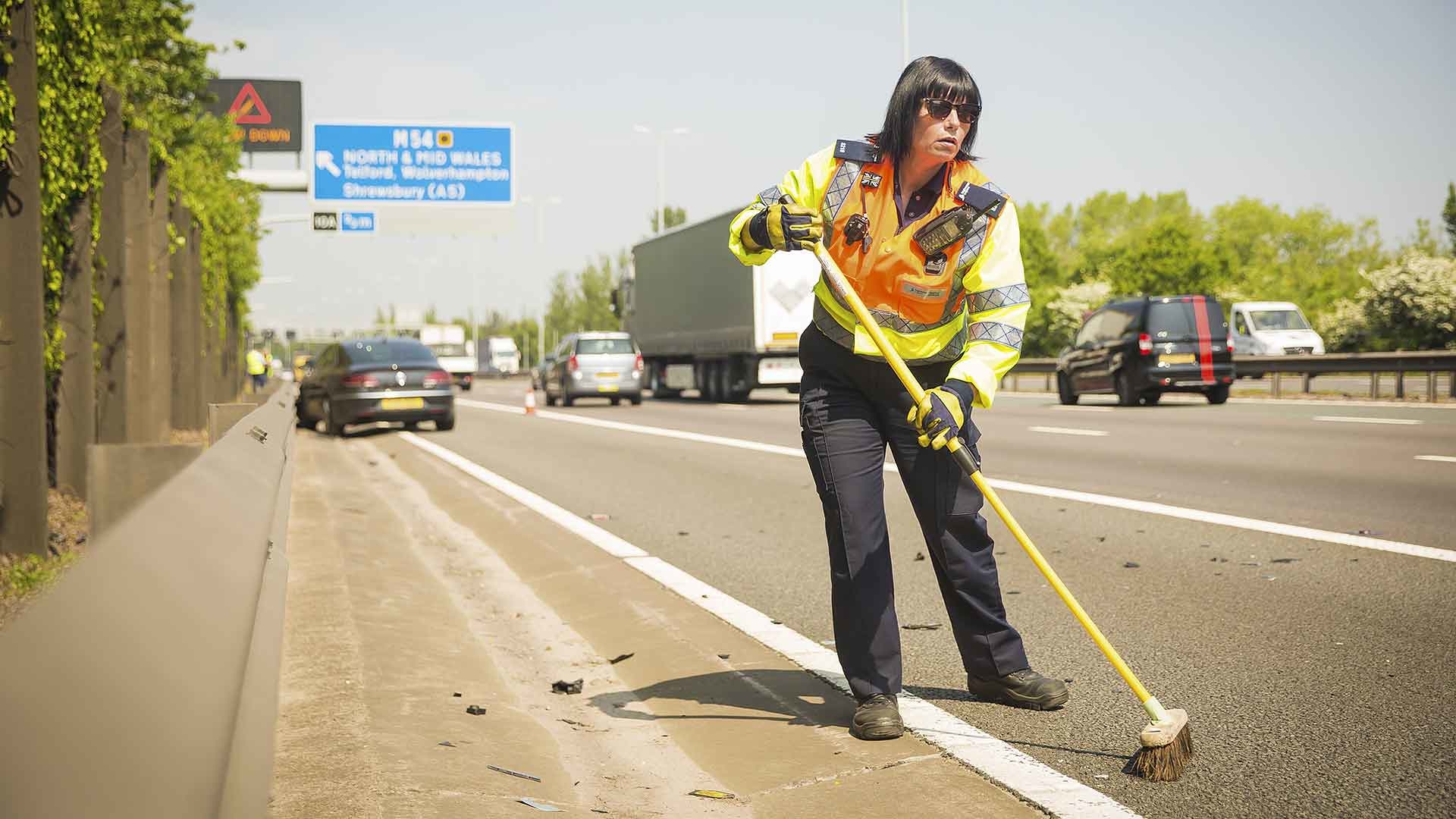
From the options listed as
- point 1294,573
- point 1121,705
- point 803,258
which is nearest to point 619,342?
point 803,258

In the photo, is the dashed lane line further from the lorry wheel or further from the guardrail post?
the guardrail post

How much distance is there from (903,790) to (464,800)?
3.75ft

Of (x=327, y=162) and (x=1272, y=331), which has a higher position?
(x=327, y=162)

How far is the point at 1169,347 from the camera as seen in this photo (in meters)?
23.5

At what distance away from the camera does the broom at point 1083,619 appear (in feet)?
12.5

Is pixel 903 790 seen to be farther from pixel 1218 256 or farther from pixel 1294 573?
pixel 1218 256

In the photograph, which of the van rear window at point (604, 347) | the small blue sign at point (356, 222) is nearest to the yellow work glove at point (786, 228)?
the van rear window at point (604, 347)

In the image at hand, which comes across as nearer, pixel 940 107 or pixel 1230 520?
pixel 940 107

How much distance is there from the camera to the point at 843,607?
446cm

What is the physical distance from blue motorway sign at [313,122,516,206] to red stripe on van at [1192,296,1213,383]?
65.8 ft

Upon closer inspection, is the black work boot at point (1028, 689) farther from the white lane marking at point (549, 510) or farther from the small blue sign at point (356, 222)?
the small blue sign at point (356, 222)

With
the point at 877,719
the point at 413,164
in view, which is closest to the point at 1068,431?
the point at 877,719

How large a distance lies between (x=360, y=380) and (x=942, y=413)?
1907cm

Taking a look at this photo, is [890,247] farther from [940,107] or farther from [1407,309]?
[1407,309]
